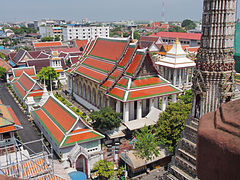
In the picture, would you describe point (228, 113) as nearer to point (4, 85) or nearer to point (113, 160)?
point (113, 160)

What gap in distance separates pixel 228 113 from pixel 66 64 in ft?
169

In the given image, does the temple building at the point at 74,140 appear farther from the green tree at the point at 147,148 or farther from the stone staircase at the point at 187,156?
the stone staircase at the point at 187,156

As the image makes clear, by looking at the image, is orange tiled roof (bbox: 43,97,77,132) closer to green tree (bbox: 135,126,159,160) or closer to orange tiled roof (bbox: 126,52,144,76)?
green tree (bbox: 135,126,159,160)

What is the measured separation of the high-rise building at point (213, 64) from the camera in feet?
43.7

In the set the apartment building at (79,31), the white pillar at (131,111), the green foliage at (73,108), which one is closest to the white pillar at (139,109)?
the white pillar at (131,111)

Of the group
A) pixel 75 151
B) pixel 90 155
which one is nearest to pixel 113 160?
pixel 90 155

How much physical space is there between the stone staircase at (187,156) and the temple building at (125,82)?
11307 millimetres

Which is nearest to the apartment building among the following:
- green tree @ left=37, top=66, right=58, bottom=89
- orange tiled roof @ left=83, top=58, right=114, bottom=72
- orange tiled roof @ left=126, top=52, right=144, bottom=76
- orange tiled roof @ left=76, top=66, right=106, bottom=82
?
green tree @ left=37, top=66, right=58, bottom=89

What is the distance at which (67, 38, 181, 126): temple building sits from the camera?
2762cm

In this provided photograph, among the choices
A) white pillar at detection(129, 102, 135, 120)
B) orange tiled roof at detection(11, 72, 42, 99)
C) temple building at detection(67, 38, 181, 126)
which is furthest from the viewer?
orange tiled roof at detection(11, 72, 42, 99)

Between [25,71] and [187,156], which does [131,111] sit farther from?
[25,71]

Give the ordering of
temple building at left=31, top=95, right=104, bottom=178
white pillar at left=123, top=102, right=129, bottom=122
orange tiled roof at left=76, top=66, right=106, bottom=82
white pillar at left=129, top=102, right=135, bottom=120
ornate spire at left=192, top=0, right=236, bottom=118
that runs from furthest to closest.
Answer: orange tiled roof at left=76, top=66, right=106, bottom=82 < white pillar at left=129, top=102, right=135, bottom=120 < white pillar at left=123, top=102, right=129, bottom=122 < temple building at left=31, top=95, right=104, bottom=178 < ornate spire at left=192, top=0, right=236, bottom=118

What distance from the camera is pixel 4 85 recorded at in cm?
5009

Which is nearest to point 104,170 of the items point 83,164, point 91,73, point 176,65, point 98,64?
point 83,164
